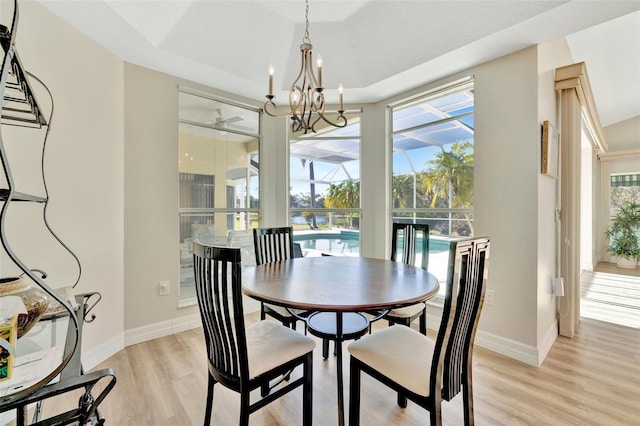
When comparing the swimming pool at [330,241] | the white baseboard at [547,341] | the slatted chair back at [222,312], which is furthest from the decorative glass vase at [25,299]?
the white baseboard at [547,341]

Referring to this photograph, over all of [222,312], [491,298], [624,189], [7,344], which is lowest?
[491,298]

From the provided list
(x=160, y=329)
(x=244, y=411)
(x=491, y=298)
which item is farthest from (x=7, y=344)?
(x=491, y=298)

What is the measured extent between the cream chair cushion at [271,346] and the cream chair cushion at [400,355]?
0.93 ft

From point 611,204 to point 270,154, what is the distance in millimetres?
7245

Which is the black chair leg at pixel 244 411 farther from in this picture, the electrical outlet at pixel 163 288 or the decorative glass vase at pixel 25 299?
the electrical outlet at pixel 163 288

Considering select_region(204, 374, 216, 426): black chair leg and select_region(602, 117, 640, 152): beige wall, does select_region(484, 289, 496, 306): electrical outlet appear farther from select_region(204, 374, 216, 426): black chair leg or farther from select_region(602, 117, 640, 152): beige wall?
select_region(602, 117, 640, 152): beige wall

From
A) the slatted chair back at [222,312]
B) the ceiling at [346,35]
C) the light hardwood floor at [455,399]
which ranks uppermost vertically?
the ceiling at [346,35]

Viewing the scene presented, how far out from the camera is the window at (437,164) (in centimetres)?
281

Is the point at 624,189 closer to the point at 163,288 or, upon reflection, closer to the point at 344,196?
the point at 344,196

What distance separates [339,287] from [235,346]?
1.98ft

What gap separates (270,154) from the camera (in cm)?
360

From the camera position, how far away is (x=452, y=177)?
115 inches

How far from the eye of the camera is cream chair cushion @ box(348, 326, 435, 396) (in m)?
1.27

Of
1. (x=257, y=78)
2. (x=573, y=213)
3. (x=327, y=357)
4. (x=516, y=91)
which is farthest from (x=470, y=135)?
(x=327, y=357)
